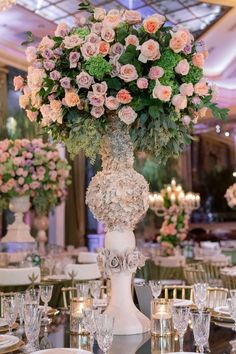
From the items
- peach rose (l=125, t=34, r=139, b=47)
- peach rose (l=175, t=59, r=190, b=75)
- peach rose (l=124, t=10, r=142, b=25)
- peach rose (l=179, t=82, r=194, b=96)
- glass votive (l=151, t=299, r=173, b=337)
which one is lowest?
glass votive (l=151, t=299, r=173, b=337)

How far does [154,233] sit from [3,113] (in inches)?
266

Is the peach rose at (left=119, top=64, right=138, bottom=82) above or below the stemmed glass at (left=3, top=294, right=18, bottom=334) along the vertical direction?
above

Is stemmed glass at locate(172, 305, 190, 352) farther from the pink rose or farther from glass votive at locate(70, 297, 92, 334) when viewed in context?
the pink rose

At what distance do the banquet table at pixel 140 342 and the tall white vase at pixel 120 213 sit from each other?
0.34 ft

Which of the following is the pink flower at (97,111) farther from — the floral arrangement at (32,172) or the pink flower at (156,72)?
the floral arrangement at (32,172)

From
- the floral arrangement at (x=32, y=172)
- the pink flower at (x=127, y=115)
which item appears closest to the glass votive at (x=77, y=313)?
the pink flower at (x=127, y=115)

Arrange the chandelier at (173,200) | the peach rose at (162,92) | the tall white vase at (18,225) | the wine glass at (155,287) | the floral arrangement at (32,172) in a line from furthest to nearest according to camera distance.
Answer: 1. the chandelier at (173,200)
2. the tall white vase at (18,225)
3. the floral arrangement at (32,172)
4. the wine glass at (155,287)
5. the peach rose at (162,92)

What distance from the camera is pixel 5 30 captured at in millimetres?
9242

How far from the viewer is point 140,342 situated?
2.08m

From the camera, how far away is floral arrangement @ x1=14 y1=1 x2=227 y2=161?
2.13m

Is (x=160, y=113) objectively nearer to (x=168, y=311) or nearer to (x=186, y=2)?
(x=168, y=311)

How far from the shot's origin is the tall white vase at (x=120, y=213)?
2207 millimetres

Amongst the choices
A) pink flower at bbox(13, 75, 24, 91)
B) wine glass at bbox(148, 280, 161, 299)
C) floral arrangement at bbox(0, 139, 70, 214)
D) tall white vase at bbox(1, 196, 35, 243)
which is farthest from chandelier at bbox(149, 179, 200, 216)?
pink flower at bbox(13, 75, 24, 91)

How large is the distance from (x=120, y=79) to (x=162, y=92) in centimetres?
19
